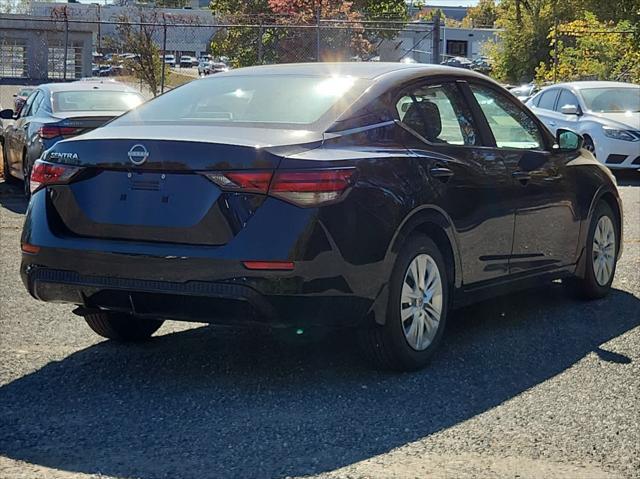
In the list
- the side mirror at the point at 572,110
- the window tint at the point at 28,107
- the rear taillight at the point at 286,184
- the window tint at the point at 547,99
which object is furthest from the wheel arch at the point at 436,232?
the window tint at the point at 547,99

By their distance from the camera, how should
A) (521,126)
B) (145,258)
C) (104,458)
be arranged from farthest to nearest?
(521,126)
(145,258)
(104,458)

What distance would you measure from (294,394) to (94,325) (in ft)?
4.91

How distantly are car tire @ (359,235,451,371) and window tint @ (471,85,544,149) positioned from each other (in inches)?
48.0

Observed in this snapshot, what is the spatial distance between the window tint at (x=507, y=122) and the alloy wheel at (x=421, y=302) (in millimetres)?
1250

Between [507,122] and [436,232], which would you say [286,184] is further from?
[507,122]

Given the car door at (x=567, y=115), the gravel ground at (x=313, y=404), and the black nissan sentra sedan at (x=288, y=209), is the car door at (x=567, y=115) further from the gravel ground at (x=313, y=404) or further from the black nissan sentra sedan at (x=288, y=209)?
the black nissan sentra sedan at (x=288, y=209)

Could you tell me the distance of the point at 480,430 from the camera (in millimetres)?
4379

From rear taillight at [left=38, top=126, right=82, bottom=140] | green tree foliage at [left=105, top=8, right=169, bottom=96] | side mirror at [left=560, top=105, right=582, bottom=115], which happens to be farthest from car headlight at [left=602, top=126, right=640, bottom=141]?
green tree foliage at [left=105, top=8, right=169, bottom=96]

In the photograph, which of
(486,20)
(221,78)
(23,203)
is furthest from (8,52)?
(486,20)

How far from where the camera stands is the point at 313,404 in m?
4.70

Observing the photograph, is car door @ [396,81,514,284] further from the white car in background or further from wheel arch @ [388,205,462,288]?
the white car in background

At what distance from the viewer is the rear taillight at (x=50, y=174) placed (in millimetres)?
4980

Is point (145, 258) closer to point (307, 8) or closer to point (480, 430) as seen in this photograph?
point (480, 430)

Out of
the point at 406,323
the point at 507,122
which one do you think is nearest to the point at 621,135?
the point at 507,122
